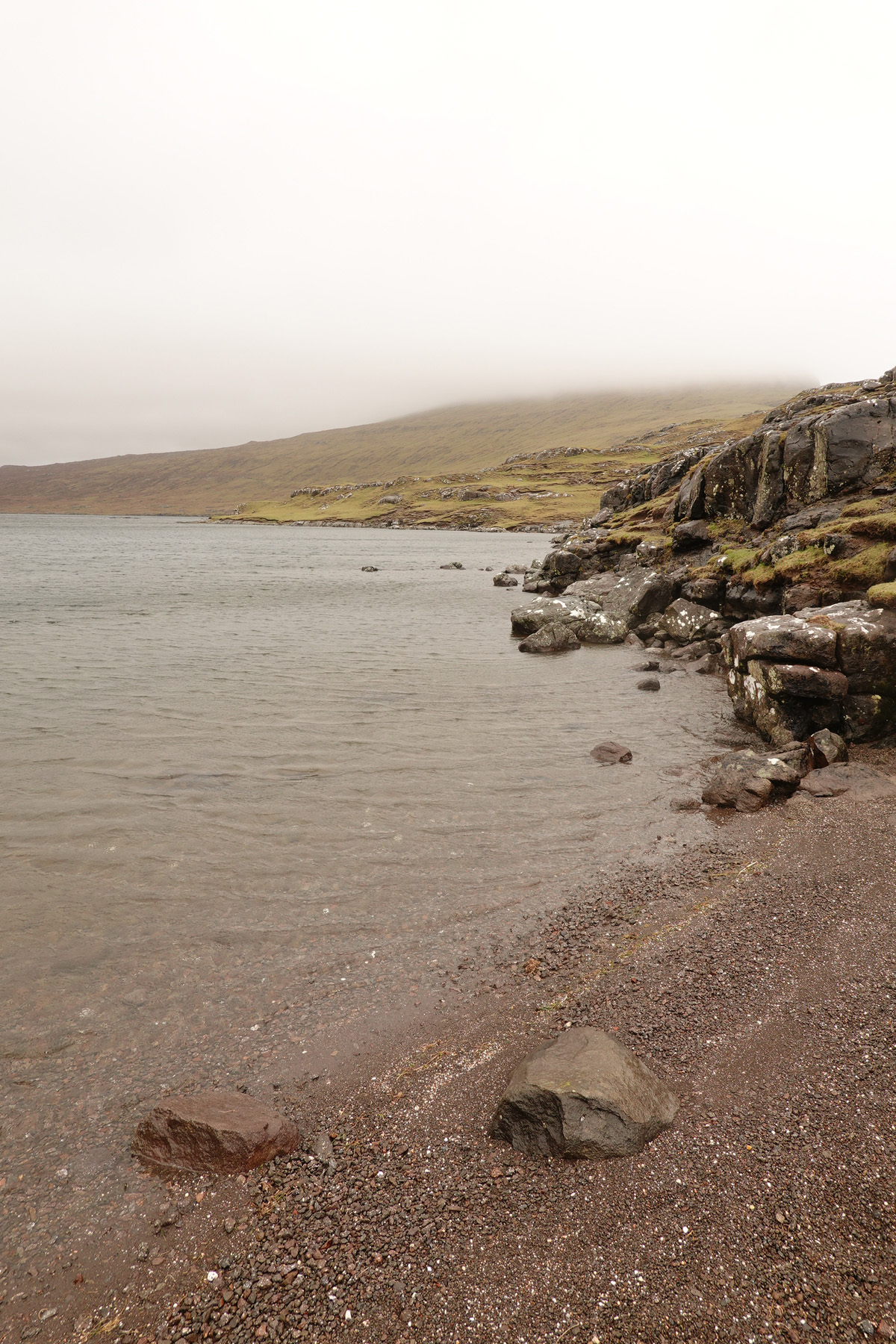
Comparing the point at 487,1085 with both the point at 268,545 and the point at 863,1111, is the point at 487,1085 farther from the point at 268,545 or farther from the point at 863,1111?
the point at 268,545

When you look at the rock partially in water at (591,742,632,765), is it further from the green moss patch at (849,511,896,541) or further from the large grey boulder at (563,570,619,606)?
the large grey boulder at (563,570,619,606)

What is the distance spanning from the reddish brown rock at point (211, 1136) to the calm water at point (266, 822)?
84cm

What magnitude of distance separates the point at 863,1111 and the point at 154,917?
30.4 feet

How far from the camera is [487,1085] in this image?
6.45 m

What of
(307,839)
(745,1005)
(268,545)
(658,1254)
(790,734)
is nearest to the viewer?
(658,1254)

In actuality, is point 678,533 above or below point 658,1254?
above

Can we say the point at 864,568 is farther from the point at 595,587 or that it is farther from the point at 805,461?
the point at 595,587

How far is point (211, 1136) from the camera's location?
579 cm

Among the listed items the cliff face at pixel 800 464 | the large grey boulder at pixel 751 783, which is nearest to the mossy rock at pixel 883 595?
the large grey boulder at pixel 751 783

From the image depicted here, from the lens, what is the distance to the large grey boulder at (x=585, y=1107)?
548 cm

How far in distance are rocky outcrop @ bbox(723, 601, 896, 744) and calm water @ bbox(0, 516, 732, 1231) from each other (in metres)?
1.82

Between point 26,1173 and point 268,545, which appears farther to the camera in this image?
point 268,545

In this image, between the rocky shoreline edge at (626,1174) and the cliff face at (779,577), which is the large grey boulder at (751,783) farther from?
the cliff face at (779,577)

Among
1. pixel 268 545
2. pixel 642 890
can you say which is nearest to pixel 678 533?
pixel 642 890
